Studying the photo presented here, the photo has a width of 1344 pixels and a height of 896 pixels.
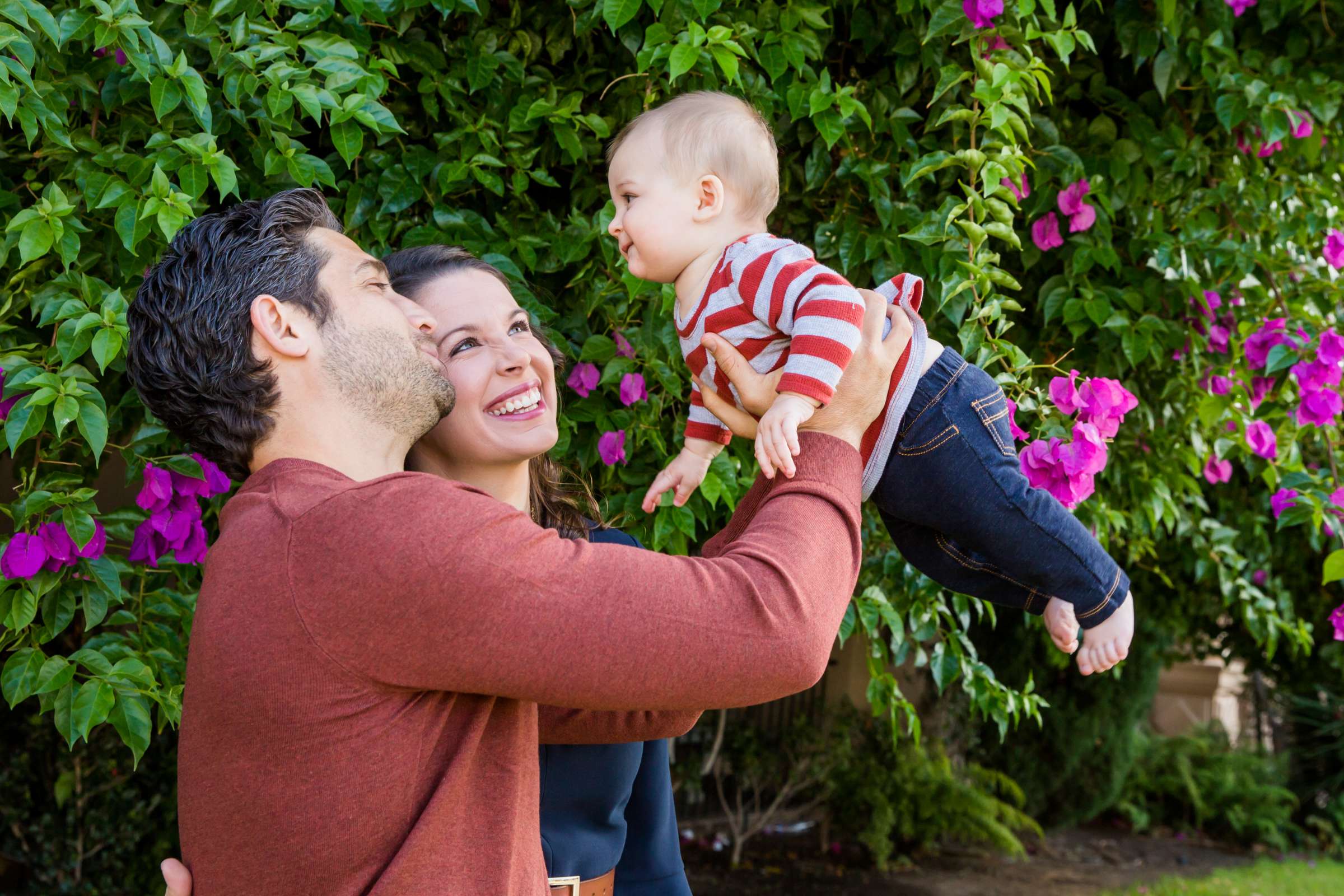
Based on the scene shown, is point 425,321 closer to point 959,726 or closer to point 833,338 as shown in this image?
point 833,338

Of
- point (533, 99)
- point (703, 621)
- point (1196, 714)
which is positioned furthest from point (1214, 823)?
point (703, 621)

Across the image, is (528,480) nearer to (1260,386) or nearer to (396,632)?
(396,632)

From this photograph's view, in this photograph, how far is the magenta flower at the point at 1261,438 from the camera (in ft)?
9.68

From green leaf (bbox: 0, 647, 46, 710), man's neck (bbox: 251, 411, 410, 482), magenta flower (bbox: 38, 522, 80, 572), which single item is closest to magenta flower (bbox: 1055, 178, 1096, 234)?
man's neck (bbox: 251, 411, 410, 482)

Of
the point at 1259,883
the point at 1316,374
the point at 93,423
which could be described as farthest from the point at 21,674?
the point at 1259,883

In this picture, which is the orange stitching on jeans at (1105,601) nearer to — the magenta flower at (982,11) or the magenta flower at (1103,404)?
the magenta flower at (1103,404)

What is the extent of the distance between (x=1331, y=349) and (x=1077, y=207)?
670 millimetres

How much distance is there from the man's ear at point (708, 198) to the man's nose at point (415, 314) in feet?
1.41

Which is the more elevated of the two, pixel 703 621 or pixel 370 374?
pixel 370 374

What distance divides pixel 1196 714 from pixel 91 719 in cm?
1117

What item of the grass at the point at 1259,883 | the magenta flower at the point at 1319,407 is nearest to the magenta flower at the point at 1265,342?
the magenta flower at the point at 1319,407

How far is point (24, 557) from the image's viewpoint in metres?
1.96

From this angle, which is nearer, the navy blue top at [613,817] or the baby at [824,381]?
the baby at [824,381]

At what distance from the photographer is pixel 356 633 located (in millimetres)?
1114
